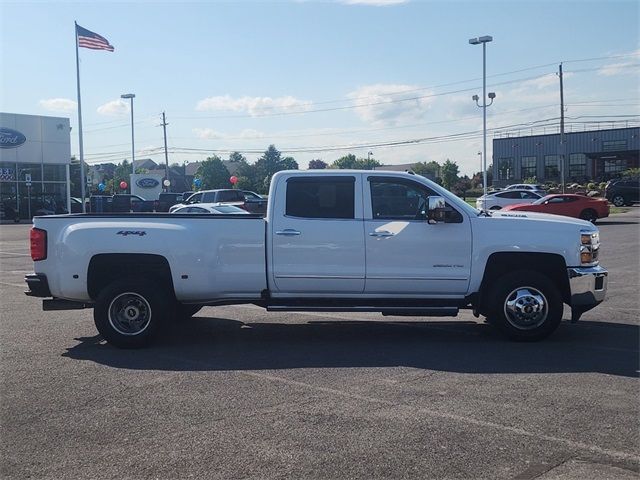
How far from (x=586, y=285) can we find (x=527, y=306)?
0.71 meters

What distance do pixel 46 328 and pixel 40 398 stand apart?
3570 millimetres

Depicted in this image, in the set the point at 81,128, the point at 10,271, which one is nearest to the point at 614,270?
the point at 10,271

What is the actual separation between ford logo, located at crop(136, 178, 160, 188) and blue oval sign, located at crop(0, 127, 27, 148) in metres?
9.42

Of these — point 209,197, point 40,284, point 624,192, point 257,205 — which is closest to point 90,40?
point 209,197

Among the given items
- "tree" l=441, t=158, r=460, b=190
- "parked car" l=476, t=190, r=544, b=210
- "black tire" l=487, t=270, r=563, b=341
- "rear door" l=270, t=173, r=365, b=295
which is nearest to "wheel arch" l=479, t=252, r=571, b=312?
"black tire" l=487, t=270, r=563, b=341

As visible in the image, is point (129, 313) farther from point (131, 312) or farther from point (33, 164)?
point (33, 164)

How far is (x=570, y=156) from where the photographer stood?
77562mm

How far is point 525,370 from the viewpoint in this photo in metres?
6.84

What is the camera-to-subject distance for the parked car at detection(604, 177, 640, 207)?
150 ft

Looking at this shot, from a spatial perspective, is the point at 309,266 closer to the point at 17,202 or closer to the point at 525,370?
the point at 525,370

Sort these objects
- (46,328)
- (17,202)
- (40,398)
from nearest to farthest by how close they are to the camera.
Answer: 1. (40,398)
2. (46,328)
3. (17,202)

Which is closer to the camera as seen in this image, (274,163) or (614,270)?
(614,270)

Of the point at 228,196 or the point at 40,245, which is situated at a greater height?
the point at 228,196

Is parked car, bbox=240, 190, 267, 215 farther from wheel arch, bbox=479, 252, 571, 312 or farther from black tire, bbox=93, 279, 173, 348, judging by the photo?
wheel arch, bbox=479, 252, 571, 312
